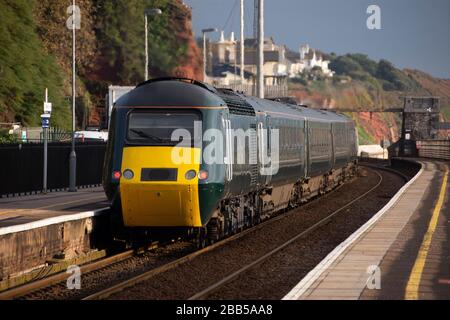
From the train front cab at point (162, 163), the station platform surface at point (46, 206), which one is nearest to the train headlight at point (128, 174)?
the train front cab at point (162, 163)

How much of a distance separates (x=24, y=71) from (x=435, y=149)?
5164 centimetres

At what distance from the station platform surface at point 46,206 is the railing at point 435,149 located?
2396 inches

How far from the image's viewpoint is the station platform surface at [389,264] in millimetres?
14000

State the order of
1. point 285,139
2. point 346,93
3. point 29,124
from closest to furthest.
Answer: point 285,139
point 29,124
point 346,93

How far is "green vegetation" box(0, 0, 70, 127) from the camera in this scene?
183 ft

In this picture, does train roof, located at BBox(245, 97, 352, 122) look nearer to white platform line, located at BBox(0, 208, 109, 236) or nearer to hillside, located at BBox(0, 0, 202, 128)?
white platform line, located at BBox(0, 208, 109, 236)

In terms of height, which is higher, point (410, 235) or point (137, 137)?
point (137, 137)

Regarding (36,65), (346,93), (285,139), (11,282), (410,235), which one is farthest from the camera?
(346,93)

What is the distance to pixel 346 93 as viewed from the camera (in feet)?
376

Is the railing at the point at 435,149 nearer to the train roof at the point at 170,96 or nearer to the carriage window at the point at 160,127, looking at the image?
the train roof at the point at 170,96

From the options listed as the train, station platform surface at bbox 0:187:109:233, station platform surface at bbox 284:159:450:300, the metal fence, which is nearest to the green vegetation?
the metal fence

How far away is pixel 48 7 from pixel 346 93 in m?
52.1
